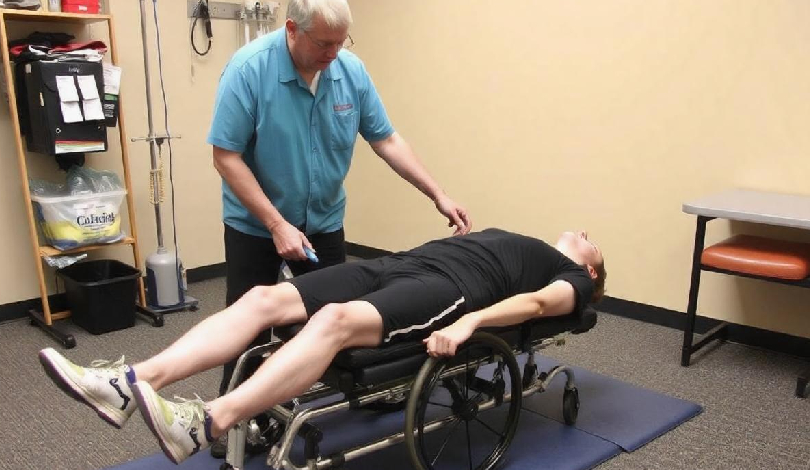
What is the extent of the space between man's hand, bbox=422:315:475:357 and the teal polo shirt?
2.12ft

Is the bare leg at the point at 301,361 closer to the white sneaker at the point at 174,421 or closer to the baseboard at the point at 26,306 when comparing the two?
the white sneaker at the point at 174,421

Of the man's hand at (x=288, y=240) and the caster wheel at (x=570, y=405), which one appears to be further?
the caster wheel at (x=570, y=405)

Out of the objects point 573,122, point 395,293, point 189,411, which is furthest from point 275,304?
point 573,122

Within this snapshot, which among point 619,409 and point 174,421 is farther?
point 619,409

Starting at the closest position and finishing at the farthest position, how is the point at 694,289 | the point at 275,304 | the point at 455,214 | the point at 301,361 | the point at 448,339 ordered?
the point at 301,361 → the point at 448,339 → the point at 275,304 → the point at 455,214 → the point at 694,289

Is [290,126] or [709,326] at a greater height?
[290,126]

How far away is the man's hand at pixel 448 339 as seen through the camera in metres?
1.75

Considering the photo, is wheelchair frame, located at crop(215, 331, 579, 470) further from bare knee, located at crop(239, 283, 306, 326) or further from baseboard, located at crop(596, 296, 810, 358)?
baseboard, located at crop(596, 296, 810, 358)

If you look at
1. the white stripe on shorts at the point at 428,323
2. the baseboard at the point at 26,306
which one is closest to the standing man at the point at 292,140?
the white stripe on shorts at the point at 428,323

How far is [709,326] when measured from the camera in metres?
3.14

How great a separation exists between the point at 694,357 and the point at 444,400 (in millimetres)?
1154

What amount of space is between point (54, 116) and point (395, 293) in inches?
78.8

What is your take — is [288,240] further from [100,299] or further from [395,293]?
[100,299]

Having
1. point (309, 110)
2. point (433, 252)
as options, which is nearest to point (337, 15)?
point (309, 110)
